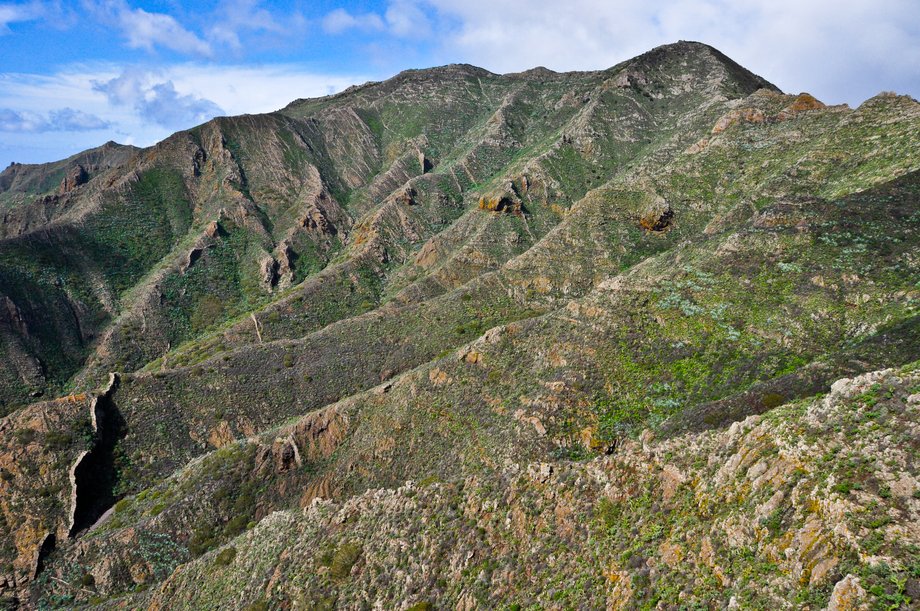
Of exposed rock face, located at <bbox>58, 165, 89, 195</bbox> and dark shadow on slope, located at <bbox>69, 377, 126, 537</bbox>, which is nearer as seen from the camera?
dark shadow on slope, located at <bbox>69, 377, 126, 537</bbox>

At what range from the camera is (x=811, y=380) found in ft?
101

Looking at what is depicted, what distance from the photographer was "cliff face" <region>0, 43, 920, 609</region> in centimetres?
2134

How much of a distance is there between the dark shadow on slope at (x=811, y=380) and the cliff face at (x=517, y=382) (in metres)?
0.24

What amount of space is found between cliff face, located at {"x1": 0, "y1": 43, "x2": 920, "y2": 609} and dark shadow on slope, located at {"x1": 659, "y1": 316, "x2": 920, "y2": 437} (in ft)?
0.79

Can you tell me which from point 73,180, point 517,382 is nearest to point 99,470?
point 517,382

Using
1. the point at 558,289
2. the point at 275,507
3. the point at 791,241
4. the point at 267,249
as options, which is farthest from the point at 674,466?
the point at 267,249

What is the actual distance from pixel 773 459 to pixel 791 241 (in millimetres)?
34909

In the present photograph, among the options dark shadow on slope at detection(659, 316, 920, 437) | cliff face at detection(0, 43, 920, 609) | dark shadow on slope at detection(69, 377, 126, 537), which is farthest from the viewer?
dark shadow on slope at detection(69, 377, 126, 537)

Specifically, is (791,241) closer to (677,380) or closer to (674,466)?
(677,380)

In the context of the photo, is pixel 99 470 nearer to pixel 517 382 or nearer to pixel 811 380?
pixel 517 382

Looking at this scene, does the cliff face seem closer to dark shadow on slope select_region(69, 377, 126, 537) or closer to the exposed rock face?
dark shadow on slope select_region(69, 377, 126, 537)

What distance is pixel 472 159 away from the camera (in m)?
132

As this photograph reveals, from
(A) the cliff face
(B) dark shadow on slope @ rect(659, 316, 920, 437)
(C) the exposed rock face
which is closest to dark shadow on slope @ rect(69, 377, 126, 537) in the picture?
(A) the cliff face

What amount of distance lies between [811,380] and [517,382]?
23.6 m
